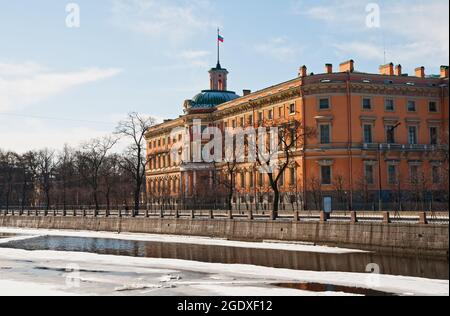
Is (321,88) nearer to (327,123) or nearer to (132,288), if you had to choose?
(327,123)

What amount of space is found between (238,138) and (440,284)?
58.2 meters

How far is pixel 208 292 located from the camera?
2288cm

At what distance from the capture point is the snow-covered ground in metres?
23.0

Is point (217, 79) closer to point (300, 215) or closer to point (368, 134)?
point (368, 134)

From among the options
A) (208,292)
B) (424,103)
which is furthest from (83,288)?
(424,103)

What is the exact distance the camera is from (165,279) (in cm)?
2677

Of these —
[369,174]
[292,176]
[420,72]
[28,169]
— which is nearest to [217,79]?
[28,169]

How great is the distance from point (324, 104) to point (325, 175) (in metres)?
8.54

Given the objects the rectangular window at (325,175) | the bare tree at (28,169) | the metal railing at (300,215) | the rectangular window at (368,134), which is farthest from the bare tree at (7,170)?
the rectangular window at (368,134)

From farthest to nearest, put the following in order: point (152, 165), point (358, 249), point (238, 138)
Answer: point (152, 165), point (238, 138), point (358, 249)

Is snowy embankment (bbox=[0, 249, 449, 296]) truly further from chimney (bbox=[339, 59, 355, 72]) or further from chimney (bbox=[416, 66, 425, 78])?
chimney (bbox=[416, 66, 425, 78])

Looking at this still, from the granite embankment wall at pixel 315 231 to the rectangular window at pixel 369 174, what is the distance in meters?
24.8
